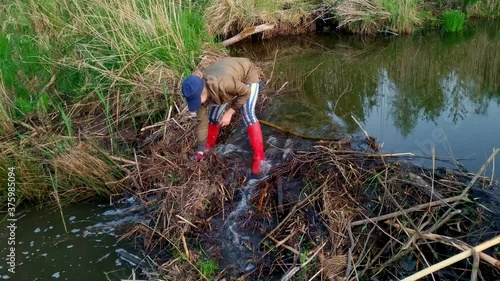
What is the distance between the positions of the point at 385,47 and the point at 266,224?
5.89 meters

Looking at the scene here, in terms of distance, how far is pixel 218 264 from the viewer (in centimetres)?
333

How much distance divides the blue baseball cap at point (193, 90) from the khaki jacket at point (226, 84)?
17 cm

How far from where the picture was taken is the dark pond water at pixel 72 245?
3.50 meters

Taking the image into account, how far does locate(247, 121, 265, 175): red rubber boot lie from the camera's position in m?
4.14

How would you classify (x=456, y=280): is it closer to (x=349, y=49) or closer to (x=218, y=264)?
(x=218, y=264)

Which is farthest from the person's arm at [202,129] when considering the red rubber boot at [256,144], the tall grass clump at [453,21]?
the tall grass clump at [453,21]

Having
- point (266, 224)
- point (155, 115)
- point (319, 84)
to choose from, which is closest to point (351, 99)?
point (319, 84)

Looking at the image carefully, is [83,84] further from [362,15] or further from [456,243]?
[362,15]

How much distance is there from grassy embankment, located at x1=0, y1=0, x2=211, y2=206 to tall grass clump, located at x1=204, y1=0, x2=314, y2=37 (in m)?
2.36

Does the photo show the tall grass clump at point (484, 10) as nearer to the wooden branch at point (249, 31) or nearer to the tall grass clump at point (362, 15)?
the tall grass clump at point (362, 15)

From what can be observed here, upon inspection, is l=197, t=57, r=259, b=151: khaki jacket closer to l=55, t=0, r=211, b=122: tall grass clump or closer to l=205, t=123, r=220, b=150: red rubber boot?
l=205, t=123, r=220, b=150: red rubber boot

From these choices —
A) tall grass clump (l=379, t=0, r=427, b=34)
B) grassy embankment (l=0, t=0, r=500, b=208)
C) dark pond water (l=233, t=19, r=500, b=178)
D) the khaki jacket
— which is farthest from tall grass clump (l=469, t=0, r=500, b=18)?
the khaki jacket

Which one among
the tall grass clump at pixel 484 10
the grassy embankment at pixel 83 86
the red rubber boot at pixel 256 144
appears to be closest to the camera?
the red rubber boot at pixel 256 144

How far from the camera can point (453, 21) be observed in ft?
29.1
